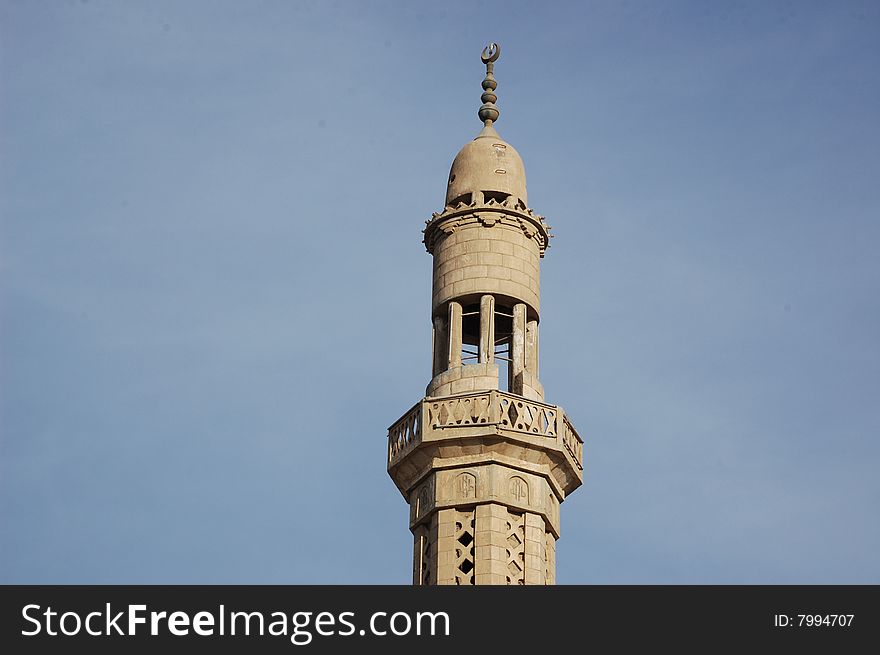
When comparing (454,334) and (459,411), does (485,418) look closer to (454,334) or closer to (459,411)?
(459,411)

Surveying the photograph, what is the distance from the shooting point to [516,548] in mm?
36281

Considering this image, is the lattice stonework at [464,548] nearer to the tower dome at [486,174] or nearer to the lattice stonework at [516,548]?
the lattice stonework at [516,548]

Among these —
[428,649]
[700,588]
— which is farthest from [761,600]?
[428,649]

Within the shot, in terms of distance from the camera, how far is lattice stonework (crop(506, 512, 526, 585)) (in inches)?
1412

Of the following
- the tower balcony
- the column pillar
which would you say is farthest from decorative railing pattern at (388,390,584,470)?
the column pillar

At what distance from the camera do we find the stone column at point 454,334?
38281mm

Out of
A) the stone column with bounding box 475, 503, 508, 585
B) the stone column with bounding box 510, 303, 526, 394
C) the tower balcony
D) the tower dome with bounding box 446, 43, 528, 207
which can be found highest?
the tower dome with bounding box 446, 43, 528, 207

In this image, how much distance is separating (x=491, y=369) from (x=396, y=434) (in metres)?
1.86

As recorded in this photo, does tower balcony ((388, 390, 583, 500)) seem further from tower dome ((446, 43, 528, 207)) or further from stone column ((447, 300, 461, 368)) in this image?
tower dome ((446, 43, 528, 207))

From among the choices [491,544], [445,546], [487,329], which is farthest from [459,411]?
[491,544]

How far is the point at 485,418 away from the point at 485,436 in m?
0.30

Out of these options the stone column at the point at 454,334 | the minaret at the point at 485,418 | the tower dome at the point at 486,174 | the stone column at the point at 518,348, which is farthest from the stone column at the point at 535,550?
the tower dome at the point at 486,174

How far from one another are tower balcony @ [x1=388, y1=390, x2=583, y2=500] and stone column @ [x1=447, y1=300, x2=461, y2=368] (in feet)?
3.75

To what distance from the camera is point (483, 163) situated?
39969 millimetres
